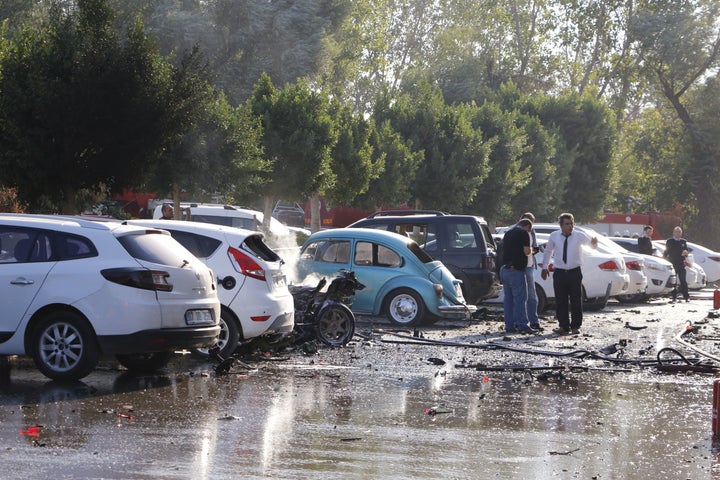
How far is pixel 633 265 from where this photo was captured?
25.0m

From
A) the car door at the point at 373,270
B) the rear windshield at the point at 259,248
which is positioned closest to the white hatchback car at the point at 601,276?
the car door at the point at 373,270

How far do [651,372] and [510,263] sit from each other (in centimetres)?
519

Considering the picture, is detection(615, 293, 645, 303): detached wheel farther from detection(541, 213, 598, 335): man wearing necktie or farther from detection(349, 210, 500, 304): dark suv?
detection(541, 213, 598, 335): man wearing necktie

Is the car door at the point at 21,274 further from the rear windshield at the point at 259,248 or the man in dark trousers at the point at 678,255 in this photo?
the man in dark trousers at the point at 678,255

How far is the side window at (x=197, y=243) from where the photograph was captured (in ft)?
42.7

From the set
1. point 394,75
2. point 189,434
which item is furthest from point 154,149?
point 394,75

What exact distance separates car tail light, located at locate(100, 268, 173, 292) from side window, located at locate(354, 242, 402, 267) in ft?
24.2

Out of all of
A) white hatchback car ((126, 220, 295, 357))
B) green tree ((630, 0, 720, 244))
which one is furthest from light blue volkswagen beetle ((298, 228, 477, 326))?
green tree ((630, 0, 720, 244))

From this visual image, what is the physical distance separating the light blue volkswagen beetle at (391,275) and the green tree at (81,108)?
4932 mm

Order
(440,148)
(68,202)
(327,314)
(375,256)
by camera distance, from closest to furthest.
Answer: (327,314), (375,256), (68,202), (440,148)

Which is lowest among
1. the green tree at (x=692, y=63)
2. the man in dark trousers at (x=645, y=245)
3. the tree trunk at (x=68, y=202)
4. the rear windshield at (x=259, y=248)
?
the rear windshield at (x=259, y=248)

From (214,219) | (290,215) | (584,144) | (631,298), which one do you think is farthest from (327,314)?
(584,144)

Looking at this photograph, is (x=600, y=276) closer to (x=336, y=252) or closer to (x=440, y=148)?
(x=336, y=252)

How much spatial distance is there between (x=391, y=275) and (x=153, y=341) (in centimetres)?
756
